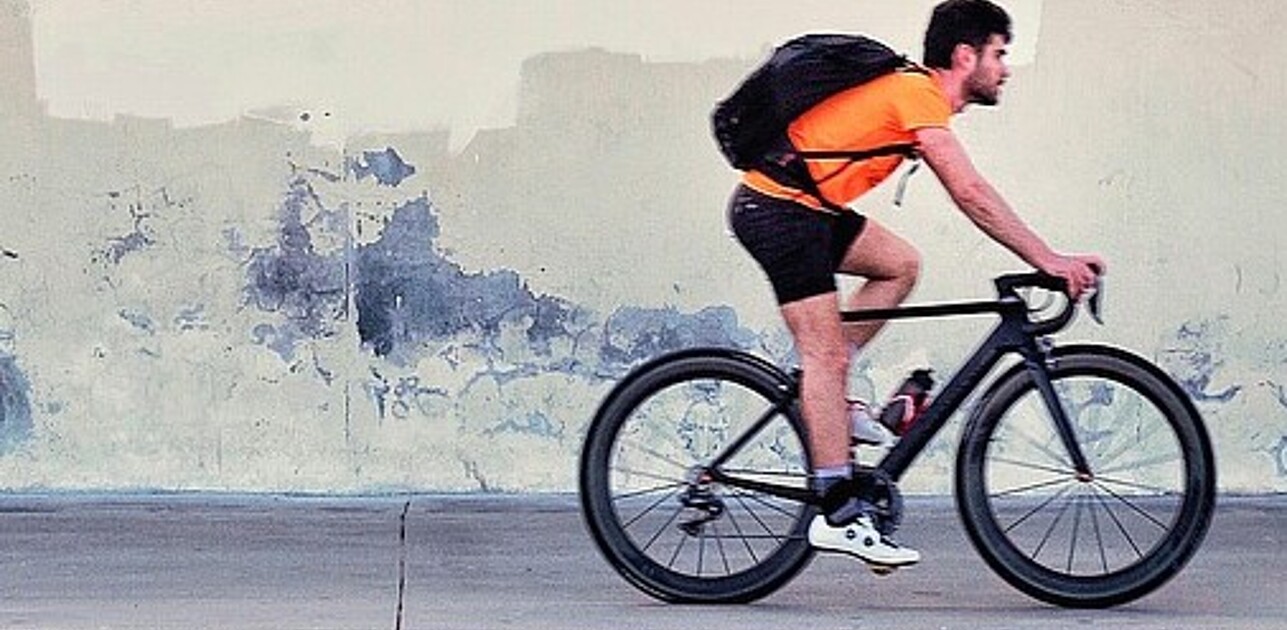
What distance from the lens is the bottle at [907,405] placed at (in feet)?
23.5

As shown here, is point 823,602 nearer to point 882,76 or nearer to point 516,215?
point 882,76

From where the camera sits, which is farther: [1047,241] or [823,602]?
[1047,241]

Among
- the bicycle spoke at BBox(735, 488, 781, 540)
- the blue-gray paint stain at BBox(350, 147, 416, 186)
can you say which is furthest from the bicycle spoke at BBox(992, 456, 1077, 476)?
the blue-gray paint stain at BBox(350, 147, 416, 186)

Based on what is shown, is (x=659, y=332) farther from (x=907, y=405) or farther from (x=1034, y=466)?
(x=907, y=405)

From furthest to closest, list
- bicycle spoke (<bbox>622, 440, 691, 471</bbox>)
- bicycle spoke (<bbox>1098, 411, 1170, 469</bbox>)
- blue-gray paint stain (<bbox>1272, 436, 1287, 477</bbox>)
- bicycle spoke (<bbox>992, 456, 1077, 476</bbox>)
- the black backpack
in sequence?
blue-gray paint stain (<bbox>1272, 436, 1287, 477</bbox>)
bicycle spoke (<bbox>992, 456, 1077, 476</bbox>)
bicycle spoke (<bbox>622, 440, 691, 471</bbox>)
bicycle spoke (<bbox>1098, 411, 1170, 469</bbox>)
the black backpack

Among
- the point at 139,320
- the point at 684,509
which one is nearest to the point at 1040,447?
the point at 684,509

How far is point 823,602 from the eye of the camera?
24.2 feet

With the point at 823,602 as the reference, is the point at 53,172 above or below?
above

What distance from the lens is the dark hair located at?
23.0 feet

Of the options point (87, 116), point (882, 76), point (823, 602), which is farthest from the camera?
point (87, 116)

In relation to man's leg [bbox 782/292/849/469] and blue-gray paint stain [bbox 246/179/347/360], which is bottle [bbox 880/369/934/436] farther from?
blue-gray paint stain [bbox 246/179/347/360]

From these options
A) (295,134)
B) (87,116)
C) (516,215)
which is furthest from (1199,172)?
(87,116)

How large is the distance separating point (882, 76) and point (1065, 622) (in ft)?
4.64

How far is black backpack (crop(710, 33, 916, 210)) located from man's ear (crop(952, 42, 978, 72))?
0.42ft
